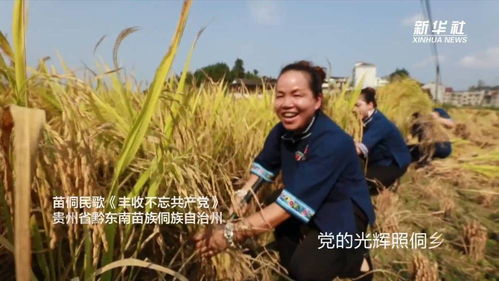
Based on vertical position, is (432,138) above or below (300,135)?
below

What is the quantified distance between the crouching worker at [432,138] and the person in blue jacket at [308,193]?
2379mm

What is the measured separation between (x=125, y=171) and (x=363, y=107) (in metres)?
2.07

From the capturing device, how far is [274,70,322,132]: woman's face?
53.6 inches

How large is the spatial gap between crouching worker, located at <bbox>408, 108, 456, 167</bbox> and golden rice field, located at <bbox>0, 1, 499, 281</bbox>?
143 centimetres

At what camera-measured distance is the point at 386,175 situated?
8.82ft

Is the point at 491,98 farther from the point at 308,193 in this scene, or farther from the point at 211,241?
the point at 211,241

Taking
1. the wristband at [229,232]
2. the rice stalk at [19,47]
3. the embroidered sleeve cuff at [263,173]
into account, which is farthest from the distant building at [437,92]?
the rice stalk at [19,47]

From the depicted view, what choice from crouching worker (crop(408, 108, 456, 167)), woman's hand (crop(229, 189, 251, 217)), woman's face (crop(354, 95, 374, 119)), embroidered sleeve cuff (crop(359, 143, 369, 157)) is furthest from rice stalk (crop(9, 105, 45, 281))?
crouching worker (crop(408, 108, 456, 167))

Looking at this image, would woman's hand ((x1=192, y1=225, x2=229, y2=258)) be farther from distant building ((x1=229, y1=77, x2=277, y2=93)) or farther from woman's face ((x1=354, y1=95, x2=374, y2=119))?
woman's face ((x1=354, y1=95, x2=374, y2=119))

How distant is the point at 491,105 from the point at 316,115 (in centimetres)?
1061

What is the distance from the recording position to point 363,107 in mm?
2777

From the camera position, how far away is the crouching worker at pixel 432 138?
11.8ft

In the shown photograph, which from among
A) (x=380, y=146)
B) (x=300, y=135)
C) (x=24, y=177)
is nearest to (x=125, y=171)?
(x=24, y=177)

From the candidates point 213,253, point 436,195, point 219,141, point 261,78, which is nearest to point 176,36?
point 213,253
